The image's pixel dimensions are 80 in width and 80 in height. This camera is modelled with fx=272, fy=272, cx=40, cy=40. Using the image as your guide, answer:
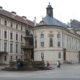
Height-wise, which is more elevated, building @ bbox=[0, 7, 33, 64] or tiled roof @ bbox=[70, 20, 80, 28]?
tiled roof @ bbox=[70, 20, 80, 28]

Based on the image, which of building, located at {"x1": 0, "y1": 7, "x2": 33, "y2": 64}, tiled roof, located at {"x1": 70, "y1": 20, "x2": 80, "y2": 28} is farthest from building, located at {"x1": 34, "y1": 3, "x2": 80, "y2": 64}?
tiled roof, located at {"x1": 70, "y1": 20, "x2": 80, "y2": 28}

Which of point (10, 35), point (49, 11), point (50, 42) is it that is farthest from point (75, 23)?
point (10, 35)

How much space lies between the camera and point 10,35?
74750 millimetres

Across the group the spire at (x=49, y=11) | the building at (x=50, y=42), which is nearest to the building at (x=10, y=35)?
the building at (x=50, y=42)

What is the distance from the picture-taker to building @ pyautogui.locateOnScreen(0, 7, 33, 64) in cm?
7025

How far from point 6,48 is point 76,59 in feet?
109

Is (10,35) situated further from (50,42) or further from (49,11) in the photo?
(49,11)

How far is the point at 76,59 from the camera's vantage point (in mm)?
96750

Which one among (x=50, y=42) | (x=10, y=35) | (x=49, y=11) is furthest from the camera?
(x=49, y=11)

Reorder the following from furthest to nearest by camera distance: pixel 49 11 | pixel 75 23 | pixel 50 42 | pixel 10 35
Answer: pixel 75 23 < pixel 49 11 < pixel 50 42 < pixel 10 35

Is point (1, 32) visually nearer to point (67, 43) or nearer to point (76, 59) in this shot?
point (67, 43)

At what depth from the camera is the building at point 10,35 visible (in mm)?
70250

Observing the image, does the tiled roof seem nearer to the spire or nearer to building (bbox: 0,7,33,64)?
the spire

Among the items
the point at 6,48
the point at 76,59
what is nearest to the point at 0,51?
the point at 6,48
